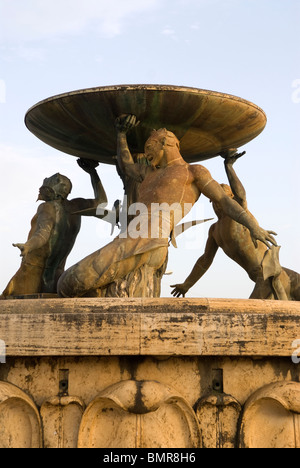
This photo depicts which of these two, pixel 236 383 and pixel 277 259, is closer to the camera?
pixel 236 383

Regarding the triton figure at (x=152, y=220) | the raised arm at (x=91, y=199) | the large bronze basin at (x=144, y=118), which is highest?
the large bronze basin at (x=144, y=118)

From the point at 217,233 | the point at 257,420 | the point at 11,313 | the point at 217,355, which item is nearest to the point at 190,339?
the point at 217,355

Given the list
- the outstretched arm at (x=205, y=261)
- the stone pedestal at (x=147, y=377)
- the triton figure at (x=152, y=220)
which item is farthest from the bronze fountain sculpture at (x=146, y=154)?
the stone pedestal at (x=147, y=377)

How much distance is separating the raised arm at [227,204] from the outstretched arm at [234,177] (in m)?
1.66

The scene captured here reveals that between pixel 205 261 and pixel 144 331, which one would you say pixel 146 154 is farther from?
pixel 144 331

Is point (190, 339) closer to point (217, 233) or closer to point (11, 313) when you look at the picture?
point (11, 313)

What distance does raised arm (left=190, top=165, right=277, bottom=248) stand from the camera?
643cm

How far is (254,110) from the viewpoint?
7855 millimetres

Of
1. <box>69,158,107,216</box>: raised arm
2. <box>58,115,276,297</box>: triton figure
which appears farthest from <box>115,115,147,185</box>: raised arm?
<box>69,158,107,216</box>: raised arm

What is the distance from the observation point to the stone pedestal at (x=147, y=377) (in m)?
5.09

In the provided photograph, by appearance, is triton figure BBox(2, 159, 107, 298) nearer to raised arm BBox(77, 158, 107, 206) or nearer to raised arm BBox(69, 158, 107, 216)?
raised arm BBox(69, 158, 107, 216)

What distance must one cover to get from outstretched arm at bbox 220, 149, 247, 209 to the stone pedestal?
3.17 meters

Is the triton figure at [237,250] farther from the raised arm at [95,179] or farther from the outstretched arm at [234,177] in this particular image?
the raised arm at [95,179]
